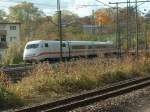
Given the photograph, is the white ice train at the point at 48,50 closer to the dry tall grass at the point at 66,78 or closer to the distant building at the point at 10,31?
the dry tall grass at the point at 66,78

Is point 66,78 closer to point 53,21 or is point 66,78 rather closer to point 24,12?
point 53,21

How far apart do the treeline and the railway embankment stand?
158ft

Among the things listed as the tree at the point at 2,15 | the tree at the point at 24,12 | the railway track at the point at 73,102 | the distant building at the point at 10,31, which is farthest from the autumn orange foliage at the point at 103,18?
the railway track at the point at 73,102

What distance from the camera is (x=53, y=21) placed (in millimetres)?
115000

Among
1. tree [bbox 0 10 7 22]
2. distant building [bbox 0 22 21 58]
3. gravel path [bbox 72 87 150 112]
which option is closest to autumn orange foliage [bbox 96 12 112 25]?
distant building [bbox 0 22 21 58]

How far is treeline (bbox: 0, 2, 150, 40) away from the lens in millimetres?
90294

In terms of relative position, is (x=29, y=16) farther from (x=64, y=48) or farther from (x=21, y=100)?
(x=21, y=100)

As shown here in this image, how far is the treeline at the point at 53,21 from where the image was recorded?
90.3 metres

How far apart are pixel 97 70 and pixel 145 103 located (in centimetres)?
839

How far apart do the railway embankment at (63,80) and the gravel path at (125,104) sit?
8.12ft

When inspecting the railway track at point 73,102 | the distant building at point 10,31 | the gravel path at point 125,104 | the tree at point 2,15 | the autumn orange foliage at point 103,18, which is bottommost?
the gravel path at point 125,104

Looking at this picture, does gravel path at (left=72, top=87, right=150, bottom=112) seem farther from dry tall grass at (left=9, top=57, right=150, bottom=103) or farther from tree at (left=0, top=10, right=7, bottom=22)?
tree at (left=0, top=10, right=7, bottom=22)

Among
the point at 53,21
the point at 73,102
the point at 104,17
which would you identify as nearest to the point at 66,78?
the point at 73,102

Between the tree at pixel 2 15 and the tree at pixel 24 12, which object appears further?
the tree at pixel 2 15
